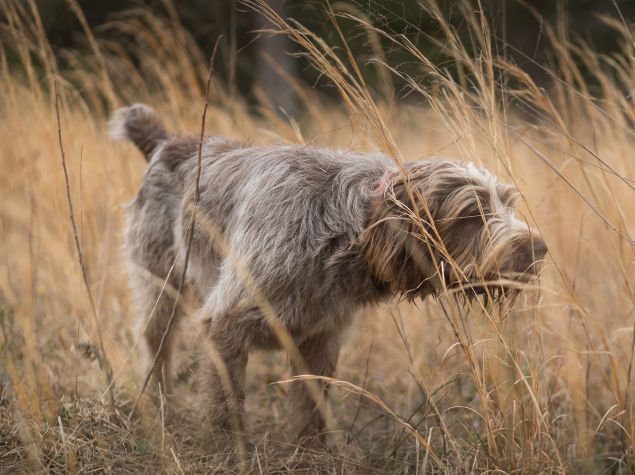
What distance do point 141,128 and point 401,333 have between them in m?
1.89

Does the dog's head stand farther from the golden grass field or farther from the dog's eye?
the golden grass field

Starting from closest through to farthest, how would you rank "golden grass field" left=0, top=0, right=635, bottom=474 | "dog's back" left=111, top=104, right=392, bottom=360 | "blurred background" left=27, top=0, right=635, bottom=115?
"golden grass field" left=0, top=0, right=635, bottom=474, "blurred background" left=27, top=0, right=635, bottom=115, "dog's back" left=111, top=104, right=392, bottom=360

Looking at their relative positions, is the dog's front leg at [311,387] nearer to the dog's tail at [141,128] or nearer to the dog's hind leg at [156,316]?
the dog's hind leg at [156,316]

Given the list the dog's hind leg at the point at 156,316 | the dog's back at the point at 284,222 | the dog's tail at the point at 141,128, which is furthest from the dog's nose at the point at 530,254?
the dog's tail at the point at 141,128

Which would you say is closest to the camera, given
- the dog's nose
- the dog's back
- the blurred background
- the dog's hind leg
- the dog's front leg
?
the dog's nose

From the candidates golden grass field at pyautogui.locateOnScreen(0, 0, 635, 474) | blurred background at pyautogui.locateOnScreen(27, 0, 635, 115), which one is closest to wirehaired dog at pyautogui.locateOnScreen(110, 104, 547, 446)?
golden grass field at pyautogui.locateOnScreen(0, 0, 635, 474)

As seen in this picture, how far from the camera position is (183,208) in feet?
11.2

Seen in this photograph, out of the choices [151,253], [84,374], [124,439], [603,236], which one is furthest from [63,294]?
[603,236]

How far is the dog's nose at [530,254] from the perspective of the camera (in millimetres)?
2418

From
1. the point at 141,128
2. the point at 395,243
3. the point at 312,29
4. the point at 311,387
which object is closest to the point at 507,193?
the point at 395,243

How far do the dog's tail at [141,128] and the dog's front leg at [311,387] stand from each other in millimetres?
1451

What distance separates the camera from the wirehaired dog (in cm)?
258

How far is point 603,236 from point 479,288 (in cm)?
247

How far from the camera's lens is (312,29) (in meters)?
8.03
